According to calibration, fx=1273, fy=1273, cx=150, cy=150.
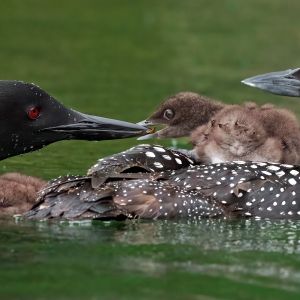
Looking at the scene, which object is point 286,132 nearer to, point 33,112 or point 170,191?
point 170,191

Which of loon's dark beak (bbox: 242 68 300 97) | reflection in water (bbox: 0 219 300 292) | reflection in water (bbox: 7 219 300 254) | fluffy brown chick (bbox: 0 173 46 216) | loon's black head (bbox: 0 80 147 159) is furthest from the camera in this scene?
loon's dark beak (bbox: 242 68 300 97)

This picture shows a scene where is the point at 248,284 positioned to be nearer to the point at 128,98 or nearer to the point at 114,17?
the point at 128,98

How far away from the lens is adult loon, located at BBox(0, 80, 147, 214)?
771cm

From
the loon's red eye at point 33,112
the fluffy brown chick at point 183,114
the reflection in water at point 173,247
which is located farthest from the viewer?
the fluffy brown chick at point 183,114

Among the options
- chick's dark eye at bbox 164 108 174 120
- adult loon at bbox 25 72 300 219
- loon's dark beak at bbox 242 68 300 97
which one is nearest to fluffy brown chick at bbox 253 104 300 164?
adult loon at bbox 25 72 300 219

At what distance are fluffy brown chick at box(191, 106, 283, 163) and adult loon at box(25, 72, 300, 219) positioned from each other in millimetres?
360

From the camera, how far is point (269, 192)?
8.05m

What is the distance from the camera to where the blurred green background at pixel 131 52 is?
41.1ft

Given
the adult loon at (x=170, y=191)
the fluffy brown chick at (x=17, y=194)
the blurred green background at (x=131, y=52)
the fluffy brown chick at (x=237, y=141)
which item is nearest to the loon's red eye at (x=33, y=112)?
the adult loon at (x=170, y=191)

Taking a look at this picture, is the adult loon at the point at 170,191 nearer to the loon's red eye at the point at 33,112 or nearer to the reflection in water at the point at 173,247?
the reflection in water at the point at 173,247

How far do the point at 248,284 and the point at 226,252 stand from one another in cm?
72

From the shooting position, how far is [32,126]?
791 cm

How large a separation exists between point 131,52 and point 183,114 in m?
7.02

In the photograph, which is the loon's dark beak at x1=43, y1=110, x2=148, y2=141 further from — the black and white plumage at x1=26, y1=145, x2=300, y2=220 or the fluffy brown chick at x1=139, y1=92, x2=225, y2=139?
the fluffy brown chick at x1=139, y1=92, x2=225, y2=139
